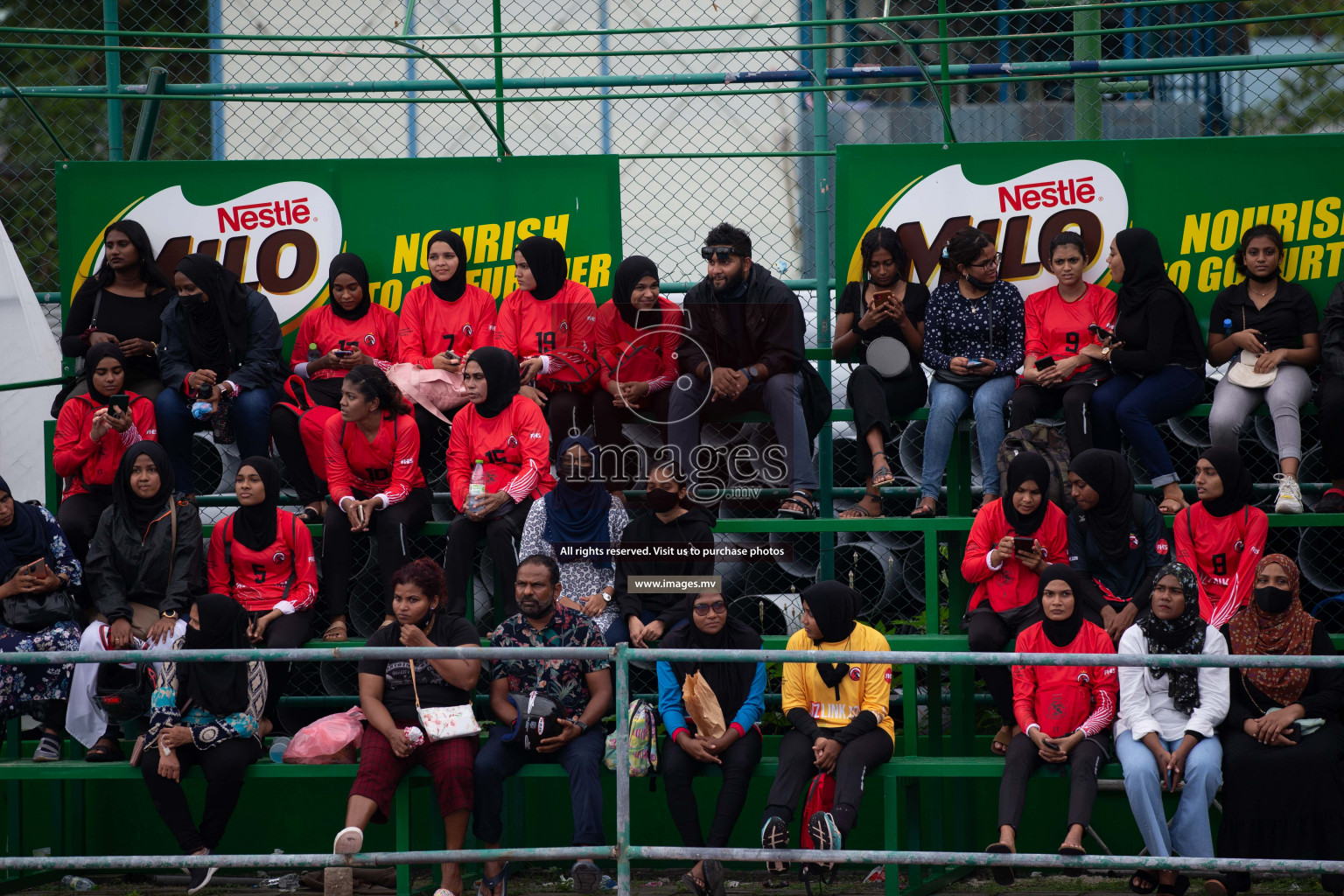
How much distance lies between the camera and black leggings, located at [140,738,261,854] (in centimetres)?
651

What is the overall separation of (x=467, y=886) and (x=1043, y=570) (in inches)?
124

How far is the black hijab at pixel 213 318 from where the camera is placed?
7.92 m

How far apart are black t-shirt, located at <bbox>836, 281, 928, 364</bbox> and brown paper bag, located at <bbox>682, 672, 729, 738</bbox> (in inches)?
86.7

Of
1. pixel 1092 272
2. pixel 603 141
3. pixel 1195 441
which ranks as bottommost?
pixel 1195 441

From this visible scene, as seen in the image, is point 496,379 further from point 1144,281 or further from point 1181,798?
point 1181,798

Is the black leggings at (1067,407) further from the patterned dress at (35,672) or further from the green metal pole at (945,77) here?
the patterned dress at (35,672)

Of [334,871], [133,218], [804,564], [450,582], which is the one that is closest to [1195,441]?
[804,564]

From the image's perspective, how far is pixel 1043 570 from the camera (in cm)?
658

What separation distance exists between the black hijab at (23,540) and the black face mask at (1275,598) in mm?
5754

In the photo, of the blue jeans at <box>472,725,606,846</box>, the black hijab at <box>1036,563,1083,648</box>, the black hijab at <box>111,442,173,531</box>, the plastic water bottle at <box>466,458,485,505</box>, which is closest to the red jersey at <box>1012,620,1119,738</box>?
the black hijab at <box>1036,563,1083,648</box>

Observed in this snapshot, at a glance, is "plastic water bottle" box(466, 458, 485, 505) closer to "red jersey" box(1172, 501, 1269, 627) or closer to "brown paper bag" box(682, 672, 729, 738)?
"brown paper bag" box(682, 672, 729, 738)

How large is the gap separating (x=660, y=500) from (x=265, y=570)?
203cm

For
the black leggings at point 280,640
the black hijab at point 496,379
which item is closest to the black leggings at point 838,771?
the black hijab at point 496,379

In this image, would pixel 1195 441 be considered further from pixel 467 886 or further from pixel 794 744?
pixel 467 886
